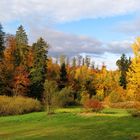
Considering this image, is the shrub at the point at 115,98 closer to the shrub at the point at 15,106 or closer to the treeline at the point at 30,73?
the treeline at the point at 30,73

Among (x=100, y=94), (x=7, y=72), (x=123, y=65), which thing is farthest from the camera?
(x=123, y=65)

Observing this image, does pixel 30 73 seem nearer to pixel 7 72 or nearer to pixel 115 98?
pixel 7 72

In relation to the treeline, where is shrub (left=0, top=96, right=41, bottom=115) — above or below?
below

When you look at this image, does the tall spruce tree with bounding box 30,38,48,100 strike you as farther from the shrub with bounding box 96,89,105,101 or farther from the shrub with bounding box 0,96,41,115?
the shrub with bounding box 96,89,105,101

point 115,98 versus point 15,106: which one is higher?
point 115,98

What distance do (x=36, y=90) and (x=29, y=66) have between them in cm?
521

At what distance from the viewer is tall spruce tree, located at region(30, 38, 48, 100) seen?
79.0 m

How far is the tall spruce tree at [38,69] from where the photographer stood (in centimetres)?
7900

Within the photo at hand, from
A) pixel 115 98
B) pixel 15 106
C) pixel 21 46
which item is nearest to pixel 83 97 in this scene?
pixel 115 98

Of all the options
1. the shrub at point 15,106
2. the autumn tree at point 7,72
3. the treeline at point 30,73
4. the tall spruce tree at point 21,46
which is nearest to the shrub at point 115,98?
the treeline at point 30,73

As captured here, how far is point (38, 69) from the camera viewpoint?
80.0 m

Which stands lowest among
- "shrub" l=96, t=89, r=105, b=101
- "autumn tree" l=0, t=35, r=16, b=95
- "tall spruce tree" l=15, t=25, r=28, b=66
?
"shrub" l=96, t=89, r=105, b=101

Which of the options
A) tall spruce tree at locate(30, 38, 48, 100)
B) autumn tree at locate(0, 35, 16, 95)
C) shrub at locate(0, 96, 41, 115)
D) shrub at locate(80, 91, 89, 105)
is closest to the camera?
shrub at locate(0, 96, 41, 115)

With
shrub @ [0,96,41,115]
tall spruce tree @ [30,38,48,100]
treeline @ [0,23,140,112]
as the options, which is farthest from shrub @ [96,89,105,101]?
shrub @ [0,96,41,115]
